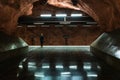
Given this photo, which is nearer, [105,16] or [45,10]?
Result: [105,16]

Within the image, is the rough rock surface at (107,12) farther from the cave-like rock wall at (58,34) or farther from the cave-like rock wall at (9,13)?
the cave-like rock wall at (58,34)

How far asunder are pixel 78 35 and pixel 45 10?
6.28m

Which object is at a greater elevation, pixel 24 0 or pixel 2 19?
pixel 24 0

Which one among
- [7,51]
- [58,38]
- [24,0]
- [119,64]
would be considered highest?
[24,0]

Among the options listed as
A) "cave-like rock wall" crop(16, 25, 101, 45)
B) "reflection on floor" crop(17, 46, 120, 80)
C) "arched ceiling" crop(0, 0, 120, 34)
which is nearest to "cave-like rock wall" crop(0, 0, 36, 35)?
"arched ceiling" crop(0, 0, 120, 34)

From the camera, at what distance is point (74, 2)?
22938mm

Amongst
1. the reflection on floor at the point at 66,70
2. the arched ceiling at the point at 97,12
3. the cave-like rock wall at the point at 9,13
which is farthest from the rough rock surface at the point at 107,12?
the cave-like rock wall at the point at 9,13

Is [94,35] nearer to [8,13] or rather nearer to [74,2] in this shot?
[74,2]

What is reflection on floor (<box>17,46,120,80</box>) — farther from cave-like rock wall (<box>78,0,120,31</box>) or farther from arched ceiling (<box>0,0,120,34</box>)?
arched ceiling (<box>0,0,120,34</box>)

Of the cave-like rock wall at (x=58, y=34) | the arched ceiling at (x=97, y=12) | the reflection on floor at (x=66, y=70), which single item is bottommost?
the cave-like rock wall at (x=58, y=34)

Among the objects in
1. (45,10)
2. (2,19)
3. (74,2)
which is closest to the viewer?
(2,19)

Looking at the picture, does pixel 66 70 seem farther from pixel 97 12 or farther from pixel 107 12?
pixel 97 12

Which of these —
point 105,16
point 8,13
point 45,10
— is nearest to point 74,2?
point 105,16

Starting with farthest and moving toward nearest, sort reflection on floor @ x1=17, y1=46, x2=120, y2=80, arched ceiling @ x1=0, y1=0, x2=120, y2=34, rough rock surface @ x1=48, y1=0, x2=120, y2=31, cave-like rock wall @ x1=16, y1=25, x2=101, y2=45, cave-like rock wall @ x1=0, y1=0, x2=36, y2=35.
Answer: cave-like rock wall @ x1=16, y1=25, x2=101, y2=45 < cave-like rock wall @ x1=0, y1=0, x2=36, y2=35 < arched ceiling @ x1=0, y1=0, x2=120, y2=34 < rough rock surface @ x1=48, y1=0, x2=120, y2=31 < reflection on floor @ x1=17, y1=46, x2=120, y2=80
